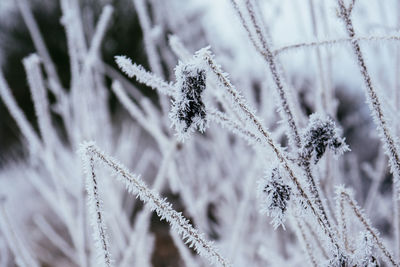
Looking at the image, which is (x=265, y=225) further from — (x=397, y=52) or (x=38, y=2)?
(x=38, y=2)

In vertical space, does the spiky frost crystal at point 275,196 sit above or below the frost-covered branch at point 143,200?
above

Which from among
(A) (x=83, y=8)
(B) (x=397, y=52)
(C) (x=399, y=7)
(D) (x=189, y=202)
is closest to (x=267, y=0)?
(C) (x=399, y=7)

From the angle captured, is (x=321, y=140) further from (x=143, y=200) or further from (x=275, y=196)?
(x=143, y=200)

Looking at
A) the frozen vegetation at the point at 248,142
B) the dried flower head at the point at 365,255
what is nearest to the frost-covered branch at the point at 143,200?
the frozen vegetation at the point at 248,142

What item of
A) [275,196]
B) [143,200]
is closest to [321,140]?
[275,196]

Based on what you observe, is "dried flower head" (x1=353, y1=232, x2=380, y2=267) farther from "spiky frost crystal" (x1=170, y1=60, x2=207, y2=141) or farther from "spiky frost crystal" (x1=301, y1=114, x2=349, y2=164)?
"spiky frost crystal" (x1=170, y1=60, x2=207, y2=141)

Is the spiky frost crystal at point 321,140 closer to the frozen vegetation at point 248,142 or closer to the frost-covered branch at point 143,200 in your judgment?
the frozen vegetation at point 248,142

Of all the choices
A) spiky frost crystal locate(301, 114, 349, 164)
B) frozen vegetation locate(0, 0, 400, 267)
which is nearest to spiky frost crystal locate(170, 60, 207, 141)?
frozen vegetation locate(0, 0, 400, 267)
